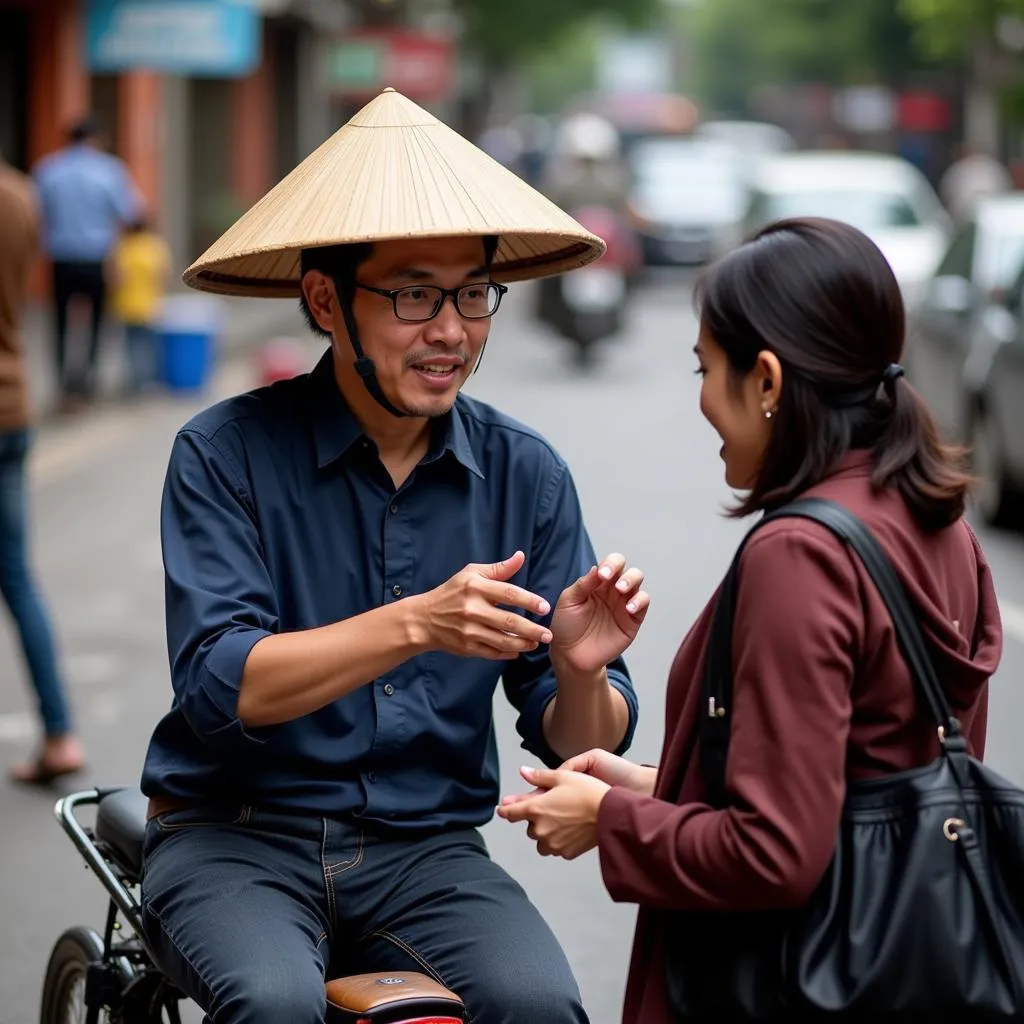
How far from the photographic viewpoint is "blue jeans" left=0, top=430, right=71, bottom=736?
592 cm

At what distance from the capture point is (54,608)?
8648 millimetres

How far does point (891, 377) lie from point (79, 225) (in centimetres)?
1306

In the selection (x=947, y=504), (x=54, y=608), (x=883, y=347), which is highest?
(x=883, y=347)

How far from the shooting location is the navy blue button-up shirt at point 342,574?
9.73 feet

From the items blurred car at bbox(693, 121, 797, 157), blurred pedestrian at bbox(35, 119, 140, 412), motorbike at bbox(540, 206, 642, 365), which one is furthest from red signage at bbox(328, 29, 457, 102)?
blurred car at bbox(693, 121, 797, 157)

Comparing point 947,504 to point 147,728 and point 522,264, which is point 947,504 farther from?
point 147,728

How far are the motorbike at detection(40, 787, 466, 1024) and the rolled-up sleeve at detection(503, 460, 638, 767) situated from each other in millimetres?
526

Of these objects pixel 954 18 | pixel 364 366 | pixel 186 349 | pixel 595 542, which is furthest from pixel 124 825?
pixel 954 18

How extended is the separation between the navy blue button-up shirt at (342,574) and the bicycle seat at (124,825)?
0.20 meters

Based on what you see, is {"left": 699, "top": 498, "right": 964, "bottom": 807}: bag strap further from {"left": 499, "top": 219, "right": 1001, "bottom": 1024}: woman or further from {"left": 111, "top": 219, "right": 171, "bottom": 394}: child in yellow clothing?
{"left": 111, "top": 219, "right": 171, "bottom": 394}: child in yellow clothing

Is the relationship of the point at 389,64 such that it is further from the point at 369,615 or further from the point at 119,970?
the point at 369,615

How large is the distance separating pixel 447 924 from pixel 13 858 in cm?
288

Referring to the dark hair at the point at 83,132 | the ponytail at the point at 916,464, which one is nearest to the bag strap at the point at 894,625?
the ponytail at the point at 916,464

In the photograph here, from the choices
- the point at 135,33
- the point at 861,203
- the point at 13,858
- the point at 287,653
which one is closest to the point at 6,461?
the point at 13,858
